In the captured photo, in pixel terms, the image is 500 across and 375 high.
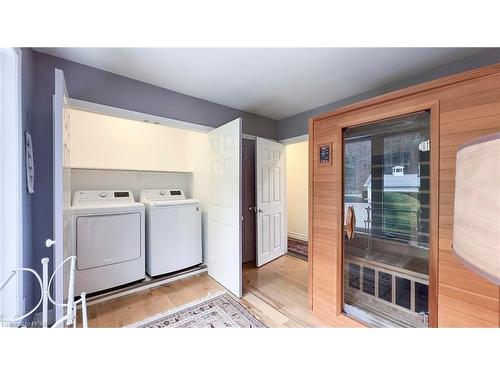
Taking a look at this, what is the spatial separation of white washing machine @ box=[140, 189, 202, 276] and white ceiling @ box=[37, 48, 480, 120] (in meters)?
1.46

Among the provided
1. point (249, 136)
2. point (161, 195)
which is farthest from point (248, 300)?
point (249, 136)

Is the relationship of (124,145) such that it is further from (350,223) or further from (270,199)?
(350,223)

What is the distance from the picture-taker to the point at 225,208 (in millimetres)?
2270

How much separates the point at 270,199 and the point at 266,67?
6.07 ft

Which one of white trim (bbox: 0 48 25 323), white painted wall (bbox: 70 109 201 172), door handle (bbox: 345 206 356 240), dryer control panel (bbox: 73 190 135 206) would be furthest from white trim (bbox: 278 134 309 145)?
white trim (bbox: 0 48 25 323)

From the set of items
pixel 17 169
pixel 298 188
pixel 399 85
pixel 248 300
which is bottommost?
pixel 248 300

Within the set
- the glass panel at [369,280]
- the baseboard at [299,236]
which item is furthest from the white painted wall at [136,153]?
the baseboard at [299,236]

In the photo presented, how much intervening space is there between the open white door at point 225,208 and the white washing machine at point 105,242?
86cm

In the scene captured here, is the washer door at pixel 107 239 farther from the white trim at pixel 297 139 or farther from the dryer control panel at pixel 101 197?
the white trim at pixel 297 139

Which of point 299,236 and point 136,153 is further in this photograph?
point 299,236

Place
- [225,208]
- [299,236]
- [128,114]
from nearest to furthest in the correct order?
[128,114], [225,208], [299,236]

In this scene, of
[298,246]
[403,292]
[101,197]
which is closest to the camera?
[403,292]
